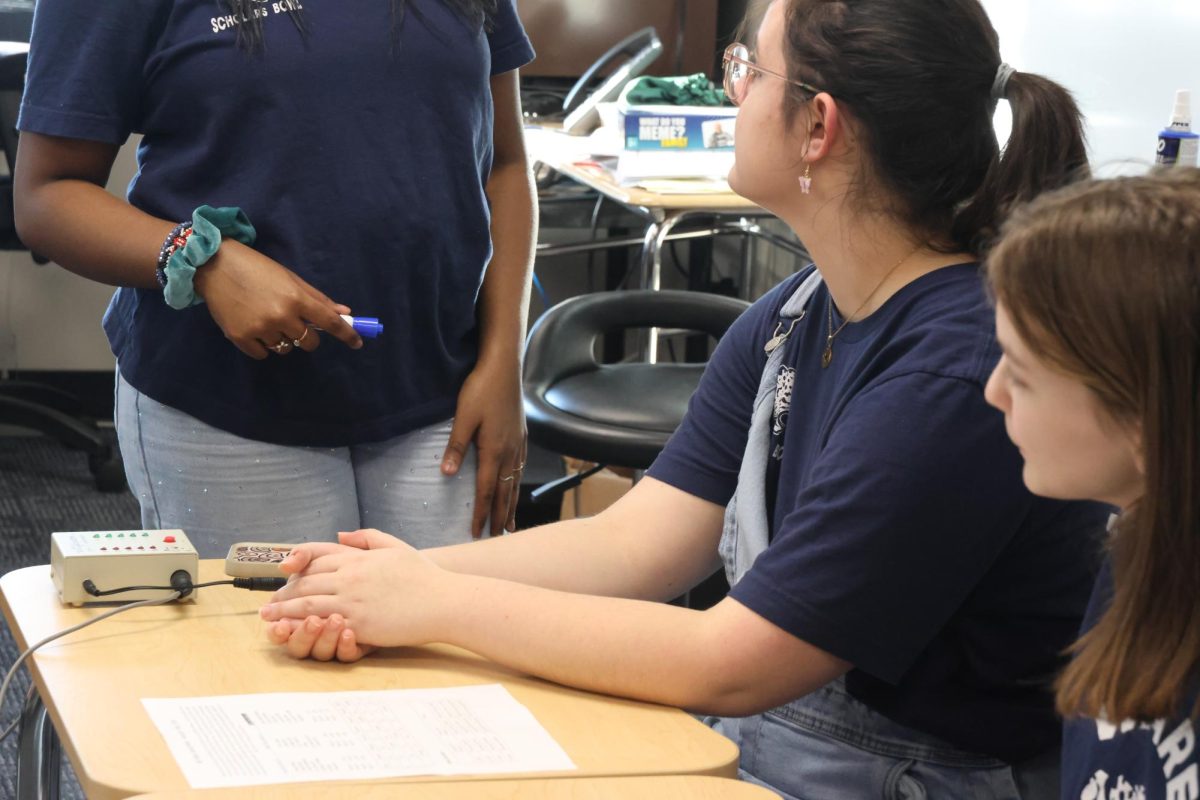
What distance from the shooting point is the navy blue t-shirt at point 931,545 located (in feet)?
3.63

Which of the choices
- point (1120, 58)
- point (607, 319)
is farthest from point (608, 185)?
point (1120, 58)

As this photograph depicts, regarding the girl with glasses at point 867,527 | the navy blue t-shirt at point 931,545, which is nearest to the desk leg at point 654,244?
the girl with glasses at point 867,527

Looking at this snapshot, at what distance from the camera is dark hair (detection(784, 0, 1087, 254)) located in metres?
1.20

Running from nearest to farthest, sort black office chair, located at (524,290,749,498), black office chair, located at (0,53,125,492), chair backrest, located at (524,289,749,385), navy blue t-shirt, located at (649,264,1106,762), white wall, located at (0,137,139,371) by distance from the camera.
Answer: navy blue t-shirt, located at (649,264,1106,762) → black office chair, located at (524,290,749,498) → chair backrest, located at (524,289,749,385) → black office chair, located at (0,53,125,492) → white wall, located at (0,137,139,371)

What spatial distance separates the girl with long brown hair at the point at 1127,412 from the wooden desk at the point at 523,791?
0.84 ft

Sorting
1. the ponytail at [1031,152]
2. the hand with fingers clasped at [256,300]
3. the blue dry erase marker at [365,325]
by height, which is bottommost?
the blue dry erase marker at [365,325]

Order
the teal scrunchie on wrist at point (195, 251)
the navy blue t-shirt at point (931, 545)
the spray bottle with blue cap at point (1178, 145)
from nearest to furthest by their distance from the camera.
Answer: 1. the navy blue t-shirt at point (931, 545)
2. the teal scrunchie on wrist at point (195, 251)
3. the spray bottle with blue cap at point (1178, 145)

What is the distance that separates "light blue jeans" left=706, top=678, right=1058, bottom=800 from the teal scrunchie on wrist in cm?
68

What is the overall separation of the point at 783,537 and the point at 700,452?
31 centimetres

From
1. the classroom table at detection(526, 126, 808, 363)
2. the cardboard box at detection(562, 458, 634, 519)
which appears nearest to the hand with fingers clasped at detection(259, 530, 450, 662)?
the classroom table at detection(526, 126, 808, 363)

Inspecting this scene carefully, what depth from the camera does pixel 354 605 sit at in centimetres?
120

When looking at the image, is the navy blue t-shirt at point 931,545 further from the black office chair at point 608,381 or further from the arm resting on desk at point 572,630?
A: the black office chair at point 608,381

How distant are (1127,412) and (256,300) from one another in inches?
33.2

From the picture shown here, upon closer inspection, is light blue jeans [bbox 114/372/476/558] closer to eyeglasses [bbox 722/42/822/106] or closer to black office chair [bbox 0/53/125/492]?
eyeglasses [bbox 722/42/822/106]
